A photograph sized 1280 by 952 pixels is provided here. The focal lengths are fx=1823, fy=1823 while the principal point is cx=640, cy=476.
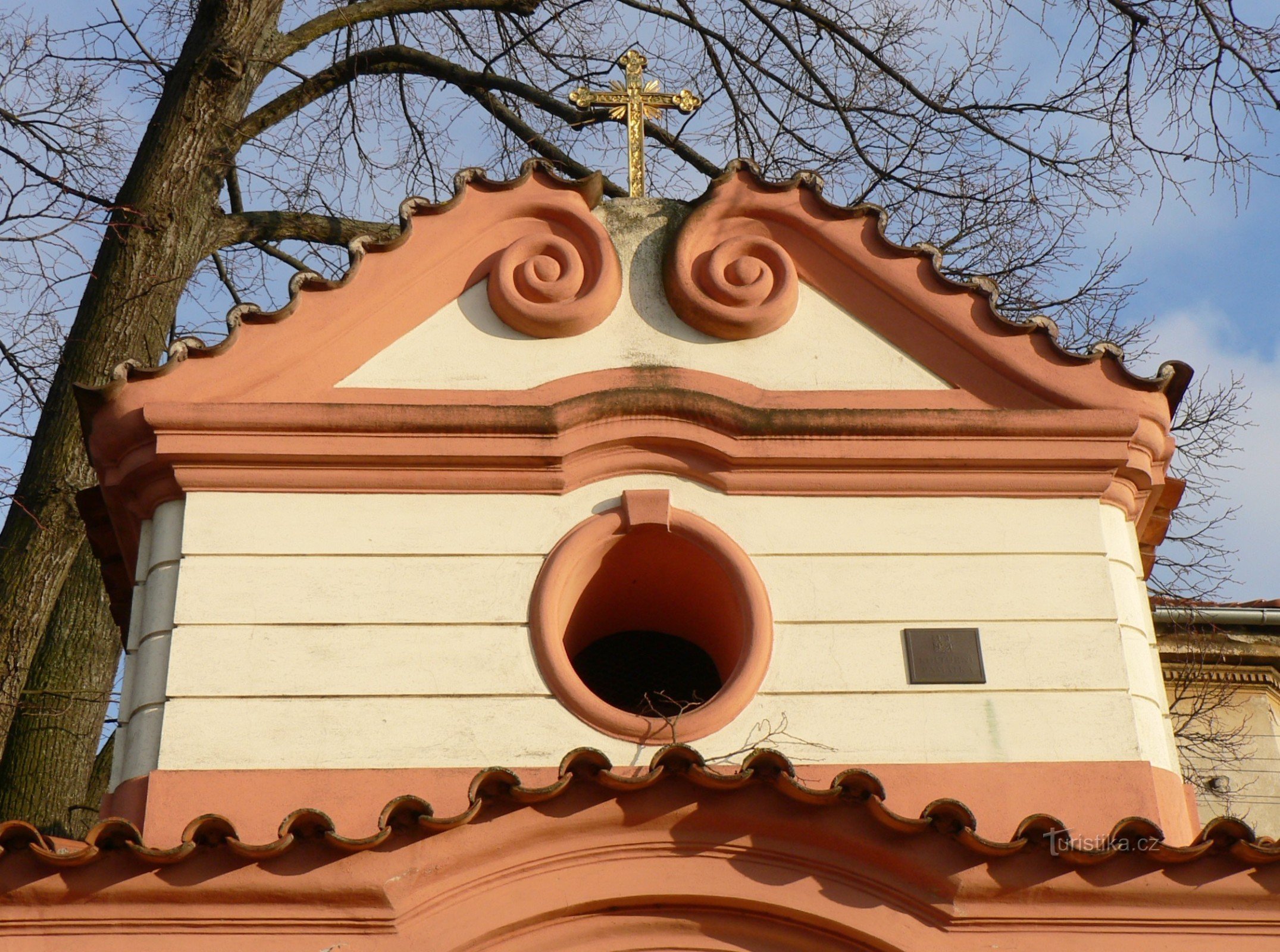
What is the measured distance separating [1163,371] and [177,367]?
13.6 ft

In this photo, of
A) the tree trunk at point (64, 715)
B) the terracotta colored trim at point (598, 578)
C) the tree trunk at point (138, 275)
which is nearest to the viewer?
the terracotta colored trim at point (598, 578)

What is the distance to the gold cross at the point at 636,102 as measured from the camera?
338 inches

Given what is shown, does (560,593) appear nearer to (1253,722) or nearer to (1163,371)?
(1163,371)

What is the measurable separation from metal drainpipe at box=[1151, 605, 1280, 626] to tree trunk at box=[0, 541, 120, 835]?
678cm

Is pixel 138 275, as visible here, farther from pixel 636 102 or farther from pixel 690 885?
pixel 690 885

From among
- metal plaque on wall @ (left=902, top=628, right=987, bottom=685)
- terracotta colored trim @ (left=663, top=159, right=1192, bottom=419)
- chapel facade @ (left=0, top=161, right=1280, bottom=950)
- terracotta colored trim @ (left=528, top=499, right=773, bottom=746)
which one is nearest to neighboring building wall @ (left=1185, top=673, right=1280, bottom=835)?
chapel facade @ (left=0, top=161, right=1280, bottom=950)

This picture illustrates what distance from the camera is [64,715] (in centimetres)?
1023

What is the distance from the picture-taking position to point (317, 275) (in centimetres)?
789

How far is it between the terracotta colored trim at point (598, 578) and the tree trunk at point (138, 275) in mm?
3471

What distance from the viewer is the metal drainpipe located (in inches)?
484

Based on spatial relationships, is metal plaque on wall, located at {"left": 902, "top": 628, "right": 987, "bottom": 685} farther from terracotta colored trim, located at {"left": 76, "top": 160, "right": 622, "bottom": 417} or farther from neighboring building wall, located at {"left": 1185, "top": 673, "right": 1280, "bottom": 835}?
neighboring building wall, located at {"left": 1185, "top": 673, "right": 1280, "bottom": 835}

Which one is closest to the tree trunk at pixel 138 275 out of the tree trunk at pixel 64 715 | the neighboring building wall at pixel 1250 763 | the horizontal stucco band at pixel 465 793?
the tree trunk at pixel 64 715

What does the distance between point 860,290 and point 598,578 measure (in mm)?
1724

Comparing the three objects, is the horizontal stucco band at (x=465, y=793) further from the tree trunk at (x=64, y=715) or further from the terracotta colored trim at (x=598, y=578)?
the tree trunk at (x=64, y=715)
